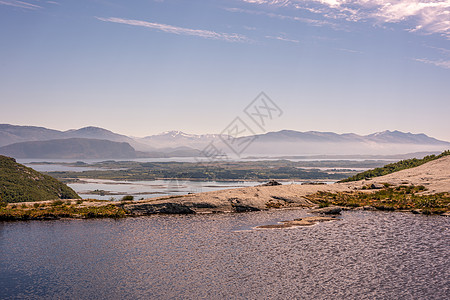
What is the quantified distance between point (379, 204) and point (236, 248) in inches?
1431

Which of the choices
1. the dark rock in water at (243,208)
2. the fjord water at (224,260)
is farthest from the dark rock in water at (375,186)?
the dark rock in water at (243,208)

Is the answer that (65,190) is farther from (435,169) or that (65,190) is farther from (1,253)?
(435,169)

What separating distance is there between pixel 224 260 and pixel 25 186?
67908 mm

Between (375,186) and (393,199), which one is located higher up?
(375,186)

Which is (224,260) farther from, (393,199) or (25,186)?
(25,186)

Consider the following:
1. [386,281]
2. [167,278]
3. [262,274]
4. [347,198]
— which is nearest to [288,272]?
[262,274]

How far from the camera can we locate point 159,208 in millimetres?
60875

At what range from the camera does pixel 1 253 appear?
1516 inches

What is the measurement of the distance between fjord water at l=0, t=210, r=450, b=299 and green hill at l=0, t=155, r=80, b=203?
30.0 meters

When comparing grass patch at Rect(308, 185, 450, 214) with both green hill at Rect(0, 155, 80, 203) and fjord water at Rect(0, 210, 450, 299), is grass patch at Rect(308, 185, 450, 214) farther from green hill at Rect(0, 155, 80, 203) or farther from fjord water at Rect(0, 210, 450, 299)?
green hill at Rect(0, 155, 80, 203)

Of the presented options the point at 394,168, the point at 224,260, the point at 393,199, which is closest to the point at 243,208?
the point at 224,260

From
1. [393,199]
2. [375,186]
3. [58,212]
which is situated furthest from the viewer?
[375,186]

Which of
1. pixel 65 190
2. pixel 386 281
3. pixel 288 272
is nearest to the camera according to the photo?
pixel 386 281

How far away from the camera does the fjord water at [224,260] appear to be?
28.8 meters
